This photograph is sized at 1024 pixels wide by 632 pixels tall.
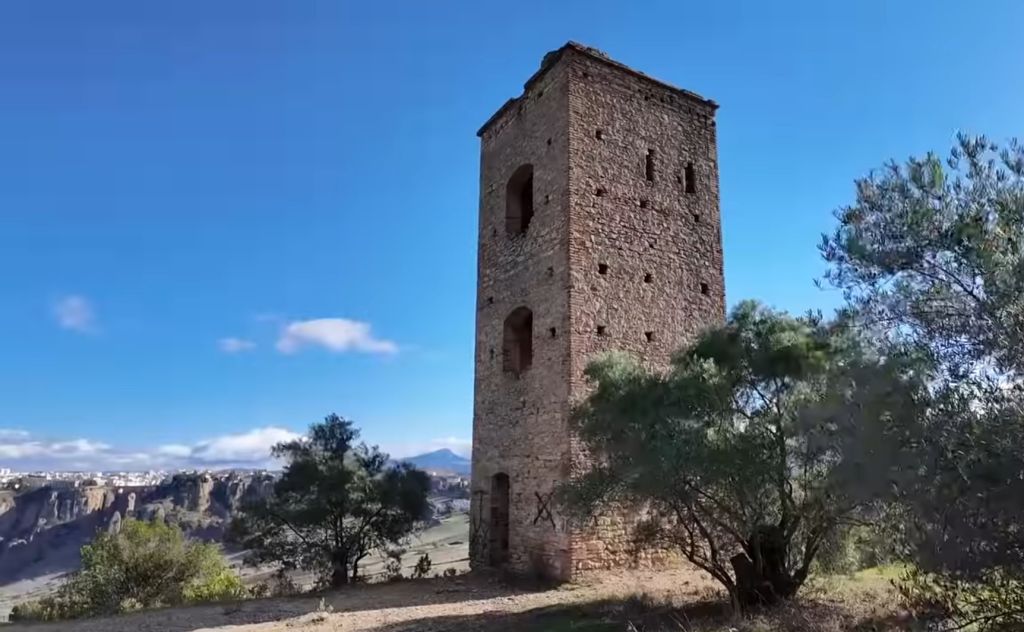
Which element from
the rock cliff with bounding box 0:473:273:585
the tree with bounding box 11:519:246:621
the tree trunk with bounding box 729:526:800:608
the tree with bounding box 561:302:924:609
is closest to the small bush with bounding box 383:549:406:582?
the tree with bounding box 11:519:246:621

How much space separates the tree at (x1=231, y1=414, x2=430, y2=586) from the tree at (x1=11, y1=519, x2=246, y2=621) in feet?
4.65

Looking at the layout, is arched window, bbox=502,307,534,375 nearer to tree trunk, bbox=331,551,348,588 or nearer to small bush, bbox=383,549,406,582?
small bush, bbox=383,549,406,582

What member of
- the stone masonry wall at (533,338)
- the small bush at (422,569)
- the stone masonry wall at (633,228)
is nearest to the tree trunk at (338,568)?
the small bush at (422,569)

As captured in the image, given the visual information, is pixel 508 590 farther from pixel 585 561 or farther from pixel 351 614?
pixel 351 614

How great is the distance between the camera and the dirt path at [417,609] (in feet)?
27.8

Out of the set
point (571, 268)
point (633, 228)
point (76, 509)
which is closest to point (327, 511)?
point (571, 268)

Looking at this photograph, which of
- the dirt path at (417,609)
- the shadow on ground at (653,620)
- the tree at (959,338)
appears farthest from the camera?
the dirt path at (417,609)

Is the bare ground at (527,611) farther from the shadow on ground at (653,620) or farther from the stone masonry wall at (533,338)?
the stone masonry wall at (533,338)

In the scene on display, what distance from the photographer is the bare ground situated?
6949mm

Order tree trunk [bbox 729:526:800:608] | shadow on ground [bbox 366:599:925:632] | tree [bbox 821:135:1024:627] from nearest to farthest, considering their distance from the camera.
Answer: tree [bbox 821:135:1024:627], shadow on ground [bbox 366:599:925:632], tree trunk [bbox 729:526:800:608]

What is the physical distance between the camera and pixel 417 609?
9430mm

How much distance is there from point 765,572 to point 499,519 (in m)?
6.04

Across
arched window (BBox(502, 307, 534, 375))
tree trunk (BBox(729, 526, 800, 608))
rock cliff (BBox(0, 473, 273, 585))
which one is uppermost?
arched window (BBox(502, 307, 534, 375))

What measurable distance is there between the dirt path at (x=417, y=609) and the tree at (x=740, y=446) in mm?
1463
